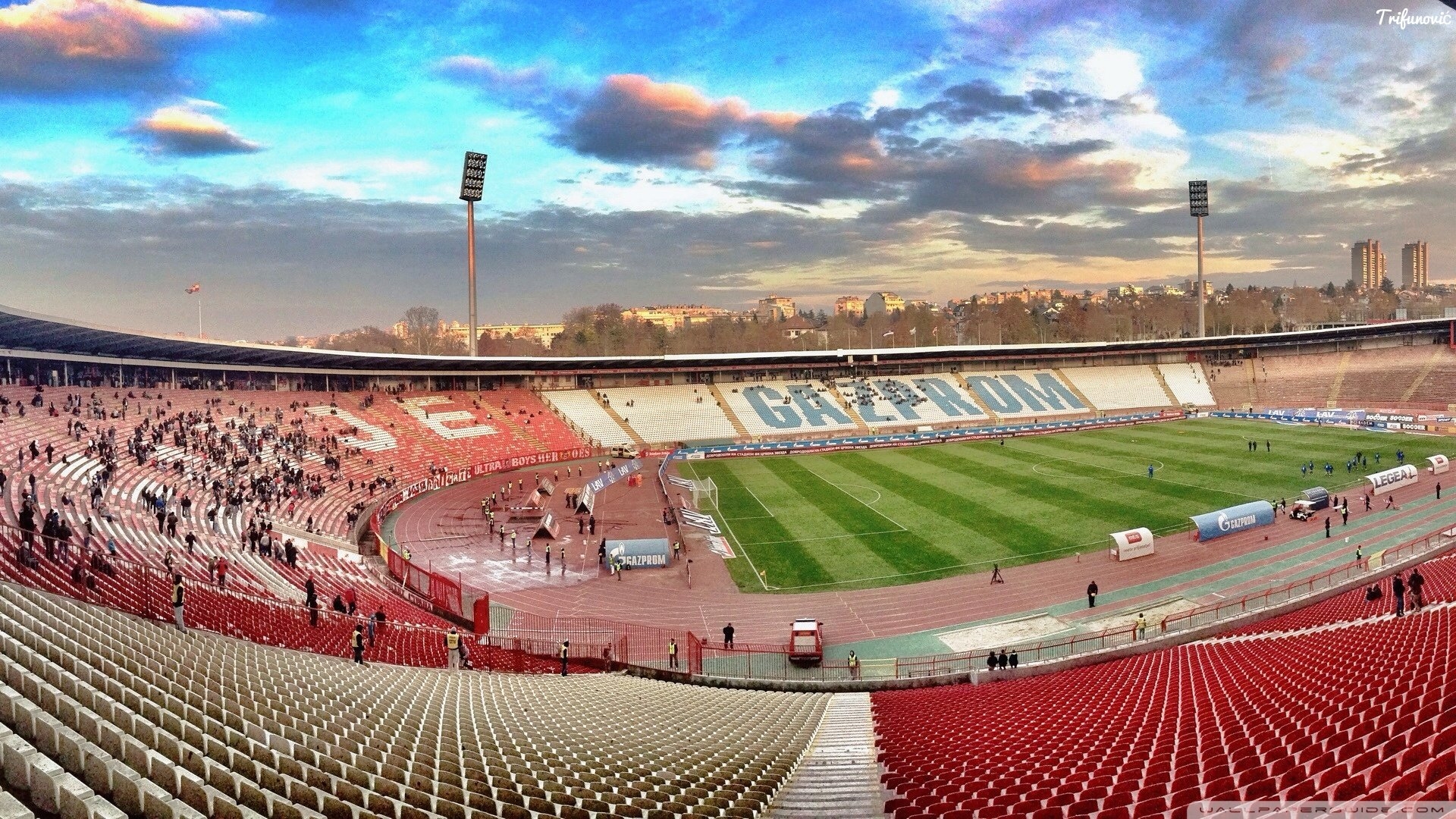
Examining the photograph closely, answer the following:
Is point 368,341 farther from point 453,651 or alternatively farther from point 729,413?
point 453,651

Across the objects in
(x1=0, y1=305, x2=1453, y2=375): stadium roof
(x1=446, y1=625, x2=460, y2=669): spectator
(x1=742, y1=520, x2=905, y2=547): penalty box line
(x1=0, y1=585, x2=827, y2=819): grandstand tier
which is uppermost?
(x1=0, y1=305, x2=1453, y2=375): stadium roof

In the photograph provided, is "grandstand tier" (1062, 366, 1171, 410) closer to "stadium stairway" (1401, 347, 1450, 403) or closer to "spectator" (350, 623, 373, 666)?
"stadium stairway" (1401, 347, 1450, 403)

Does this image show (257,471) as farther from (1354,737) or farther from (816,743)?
(1354,737)

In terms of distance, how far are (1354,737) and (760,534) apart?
27.0 meters

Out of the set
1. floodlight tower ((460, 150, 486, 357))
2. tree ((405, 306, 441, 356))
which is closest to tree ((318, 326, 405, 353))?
tree ((405, 306, 441, 356))

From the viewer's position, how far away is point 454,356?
58.8 m

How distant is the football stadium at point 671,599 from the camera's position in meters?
6.93

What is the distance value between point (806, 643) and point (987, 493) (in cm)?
2225

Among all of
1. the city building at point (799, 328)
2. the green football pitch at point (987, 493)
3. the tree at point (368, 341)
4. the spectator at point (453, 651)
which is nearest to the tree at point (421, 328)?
the tree at point (368, 341)

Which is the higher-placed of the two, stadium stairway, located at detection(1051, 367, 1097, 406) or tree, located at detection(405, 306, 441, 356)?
tree, located at detection(405, 306, 441, 356)

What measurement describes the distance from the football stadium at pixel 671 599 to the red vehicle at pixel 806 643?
0.10 metres

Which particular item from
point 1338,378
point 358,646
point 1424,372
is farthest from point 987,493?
point 1424,372

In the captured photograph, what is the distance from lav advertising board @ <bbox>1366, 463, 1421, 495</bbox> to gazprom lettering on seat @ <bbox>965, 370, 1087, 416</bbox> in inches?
1328

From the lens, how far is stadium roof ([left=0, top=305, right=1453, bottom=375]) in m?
37.0
